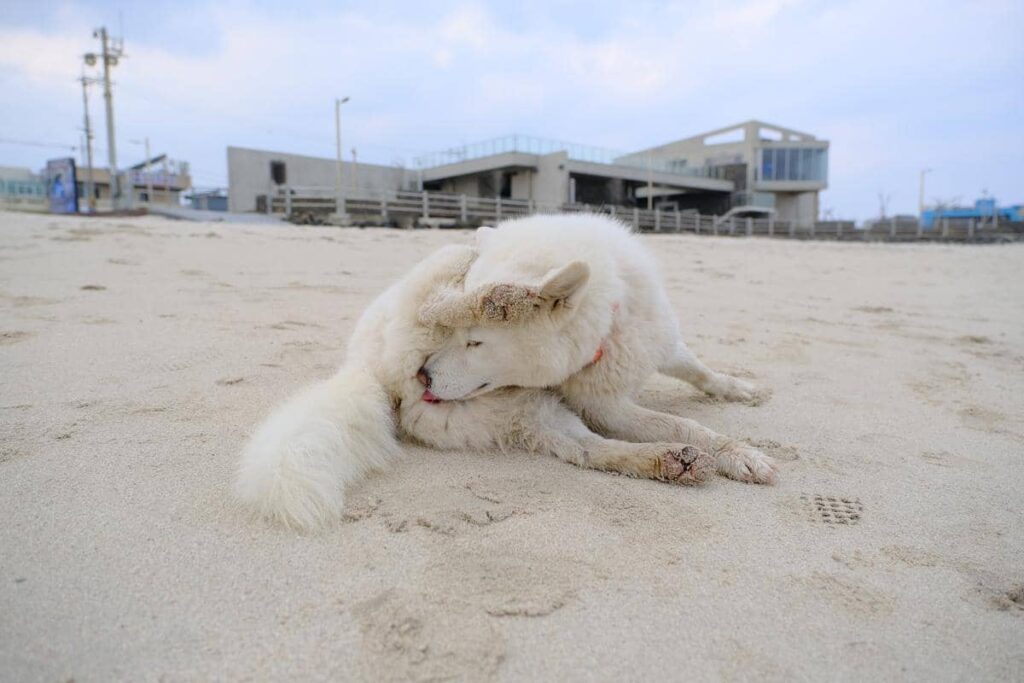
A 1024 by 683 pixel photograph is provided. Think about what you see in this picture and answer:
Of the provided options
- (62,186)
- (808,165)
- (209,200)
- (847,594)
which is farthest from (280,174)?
(808,165)

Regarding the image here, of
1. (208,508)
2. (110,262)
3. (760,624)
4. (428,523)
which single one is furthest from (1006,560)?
(110,262)

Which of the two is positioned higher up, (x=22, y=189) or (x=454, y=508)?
(x=22, y=189)

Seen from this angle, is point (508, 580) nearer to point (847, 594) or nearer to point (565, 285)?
point (847, 594)

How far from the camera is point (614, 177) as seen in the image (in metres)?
36.5

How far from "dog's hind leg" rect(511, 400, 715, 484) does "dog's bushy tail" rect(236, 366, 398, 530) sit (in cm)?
58

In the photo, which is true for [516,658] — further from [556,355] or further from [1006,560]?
[1006,560]

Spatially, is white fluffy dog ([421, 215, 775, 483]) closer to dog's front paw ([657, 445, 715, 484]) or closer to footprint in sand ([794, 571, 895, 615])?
dog's front paw ([657, 445, 715, 484])

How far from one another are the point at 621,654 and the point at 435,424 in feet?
4.26

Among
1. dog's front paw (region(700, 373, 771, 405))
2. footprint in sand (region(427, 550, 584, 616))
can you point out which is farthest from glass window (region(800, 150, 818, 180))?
footprint in sand (region(427, 550, 584, 616))

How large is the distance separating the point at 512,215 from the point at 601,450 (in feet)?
56.3

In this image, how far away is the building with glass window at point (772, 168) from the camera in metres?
44.2

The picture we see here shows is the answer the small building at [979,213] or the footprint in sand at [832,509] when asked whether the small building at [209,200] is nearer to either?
the footprint in sand at [832,509]

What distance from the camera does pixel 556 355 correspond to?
87.9 inches

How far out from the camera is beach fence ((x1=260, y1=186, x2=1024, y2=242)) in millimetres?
20312
